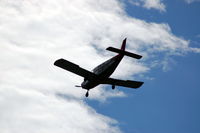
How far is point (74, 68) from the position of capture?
37.5m

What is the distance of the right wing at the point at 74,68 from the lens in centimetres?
3669

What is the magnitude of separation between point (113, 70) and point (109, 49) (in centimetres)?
234

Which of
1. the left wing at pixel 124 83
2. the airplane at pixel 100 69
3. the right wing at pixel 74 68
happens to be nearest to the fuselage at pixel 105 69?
the airplane at pixel 100 69

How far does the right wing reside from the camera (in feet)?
120

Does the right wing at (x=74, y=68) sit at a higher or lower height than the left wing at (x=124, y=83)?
lower

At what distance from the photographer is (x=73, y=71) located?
38.1 metres

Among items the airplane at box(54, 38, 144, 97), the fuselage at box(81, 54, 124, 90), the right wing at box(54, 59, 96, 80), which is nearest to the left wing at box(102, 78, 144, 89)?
the airplane at box(54, 38, 144, 97)

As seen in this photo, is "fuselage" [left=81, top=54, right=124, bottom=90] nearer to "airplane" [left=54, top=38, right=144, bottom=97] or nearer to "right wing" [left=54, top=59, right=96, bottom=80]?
"airplane" [left=54, top=38, right=144, bottom=97]

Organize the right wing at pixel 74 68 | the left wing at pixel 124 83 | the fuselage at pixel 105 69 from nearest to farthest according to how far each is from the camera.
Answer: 1. the fuselage at pixel 105 69
2. the right wing at pixel 74 68
3. the left wing at pixel 124 83

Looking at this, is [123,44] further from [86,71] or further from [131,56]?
[86,71]

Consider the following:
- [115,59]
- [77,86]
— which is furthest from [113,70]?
[77,86]

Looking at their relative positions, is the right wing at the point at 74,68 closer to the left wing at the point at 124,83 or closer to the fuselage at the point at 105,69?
the fuselage at the point at 105,69

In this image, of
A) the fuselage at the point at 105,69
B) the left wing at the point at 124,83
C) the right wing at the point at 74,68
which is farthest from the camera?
the left wing at the point at 124,83

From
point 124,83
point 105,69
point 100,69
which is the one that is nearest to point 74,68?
point 100,69
